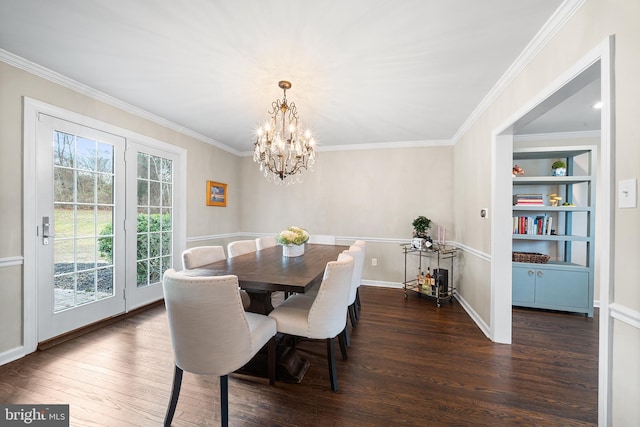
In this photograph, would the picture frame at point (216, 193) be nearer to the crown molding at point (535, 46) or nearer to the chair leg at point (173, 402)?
the chair leg at point (173, 402)

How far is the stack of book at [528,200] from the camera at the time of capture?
3.26 m

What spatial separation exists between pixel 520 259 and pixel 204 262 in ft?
12.6

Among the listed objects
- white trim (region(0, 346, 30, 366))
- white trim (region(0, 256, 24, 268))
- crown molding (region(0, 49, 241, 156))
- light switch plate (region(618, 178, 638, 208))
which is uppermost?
crown molding (region(0, 49, 241, 156))

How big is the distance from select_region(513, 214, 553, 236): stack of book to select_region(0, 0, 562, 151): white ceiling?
1616 millimetres

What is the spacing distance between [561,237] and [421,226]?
5.29 feet

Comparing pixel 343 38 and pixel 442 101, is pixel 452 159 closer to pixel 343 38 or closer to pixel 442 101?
pixel 442 101

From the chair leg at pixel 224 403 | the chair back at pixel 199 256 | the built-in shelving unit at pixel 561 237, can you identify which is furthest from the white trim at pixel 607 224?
the chair back at pixel 199 256

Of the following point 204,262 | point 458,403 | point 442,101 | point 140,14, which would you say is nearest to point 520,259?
point 442,101

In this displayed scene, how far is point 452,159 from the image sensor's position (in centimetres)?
403

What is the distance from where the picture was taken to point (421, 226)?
12.6ft

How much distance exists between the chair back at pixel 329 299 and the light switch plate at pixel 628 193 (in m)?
1.32

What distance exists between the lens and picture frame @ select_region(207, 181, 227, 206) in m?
4.19

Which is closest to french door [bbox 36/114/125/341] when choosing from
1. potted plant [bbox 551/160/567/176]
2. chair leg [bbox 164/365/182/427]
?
chair leg [bbox 164/365/182/427]

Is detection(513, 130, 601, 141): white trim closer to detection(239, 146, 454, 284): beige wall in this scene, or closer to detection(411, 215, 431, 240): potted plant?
detection(239, 146, 454, 284): beige wall
